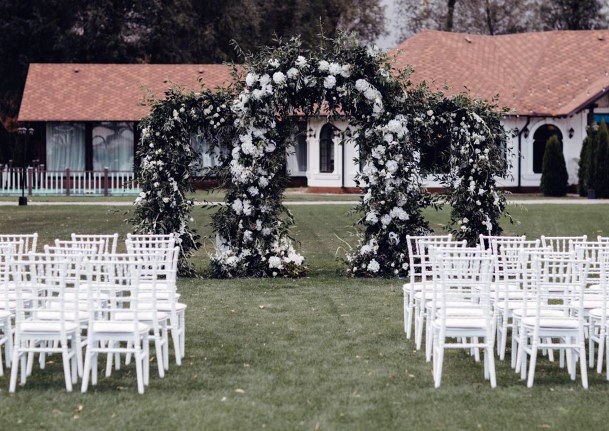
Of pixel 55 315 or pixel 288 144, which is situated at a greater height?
pixel 288 144

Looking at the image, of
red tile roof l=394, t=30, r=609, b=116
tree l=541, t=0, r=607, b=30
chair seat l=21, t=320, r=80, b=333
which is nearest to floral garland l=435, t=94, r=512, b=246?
chair seat l=21, t=320, r=80, b=333

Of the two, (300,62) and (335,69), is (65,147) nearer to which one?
(300,62)

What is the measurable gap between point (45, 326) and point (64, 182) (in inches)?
1256

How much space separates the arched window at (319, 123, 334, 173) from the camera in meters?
40.5

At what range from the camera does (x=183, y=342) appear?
10367mm

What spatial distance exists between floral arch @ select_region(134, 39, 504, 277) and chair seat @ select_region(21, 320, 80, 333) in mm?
8033

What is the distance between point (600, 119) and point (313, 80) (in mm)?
25301

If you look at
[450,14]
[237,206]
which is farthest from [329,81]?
[450,14]

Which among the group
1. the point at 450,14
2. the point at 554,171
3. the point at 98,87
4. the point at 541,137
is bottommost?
the point at 554,171

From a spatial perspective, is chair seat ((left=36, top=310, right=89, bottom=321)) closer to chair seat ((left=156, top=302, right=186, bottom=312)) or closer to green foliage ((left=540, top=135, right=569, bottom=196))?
chair seat ((left=156, top=302, right=186, bottom=312))

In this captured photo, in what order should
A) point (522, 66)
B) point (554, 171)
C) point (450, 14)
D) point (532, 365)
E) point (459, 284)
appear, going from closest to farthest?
point (532, 365) → point (459, 284) → point (554, 171) → point (522, 66) → point (450, 14)

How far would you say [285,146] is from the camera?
682 inches

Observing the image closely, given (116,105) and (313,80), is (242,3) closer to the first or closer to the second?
(116,105)

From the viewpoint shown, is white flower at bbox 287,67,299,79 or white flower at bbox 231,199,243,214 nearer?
white flower at bbox 287,67,299,79
